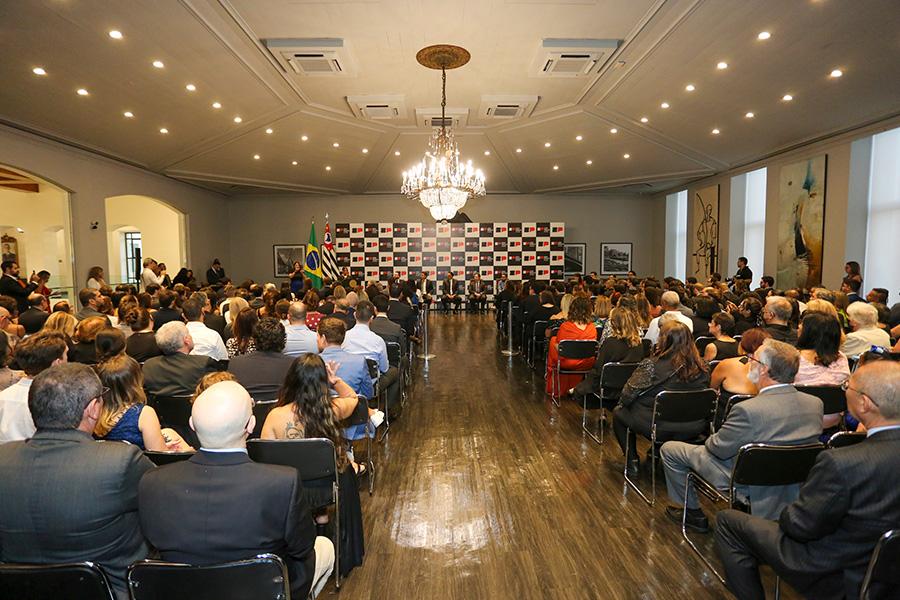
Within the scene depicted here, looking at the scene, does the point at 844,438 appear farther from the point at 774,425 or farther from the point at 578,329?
the point at 578,329

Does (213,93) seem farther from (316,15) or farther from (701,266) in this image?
(701,266)

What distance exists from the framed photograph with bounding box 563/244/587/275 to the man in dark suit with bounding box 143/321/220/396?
16145 millimetres

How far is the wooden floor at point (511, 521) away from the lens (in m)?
2.70

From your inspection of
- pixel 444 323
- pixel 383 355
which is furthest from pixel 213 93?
pixel 444 323

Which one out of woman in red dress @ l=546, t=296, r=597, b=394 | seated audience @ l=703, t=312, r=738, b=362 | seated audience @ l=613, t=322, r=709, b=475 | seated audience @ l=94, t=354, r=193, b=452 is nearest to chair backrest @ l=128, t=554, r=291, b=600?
seated audience @ l=94, t=354, r=193, b=452

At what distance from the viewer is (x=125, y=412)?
240 centimetres

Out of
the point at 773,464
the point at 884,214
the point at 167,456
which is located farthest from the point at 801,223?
the point at 167,456

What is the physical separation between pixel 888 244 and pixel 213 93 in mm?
12520

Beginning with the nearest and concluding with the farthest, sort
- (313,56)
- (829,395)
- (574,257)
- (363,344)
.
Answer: (829,395)
(363,344)
(313,56)
(574,257)

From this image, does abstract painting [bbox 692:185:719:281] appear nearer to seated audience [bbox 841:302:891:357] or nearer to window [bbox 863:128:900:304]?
window [bbox 863:128:900:304]

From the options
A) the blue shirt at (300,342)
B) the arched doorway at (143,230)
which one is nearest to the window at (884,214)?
the blue shirt at (300,342)

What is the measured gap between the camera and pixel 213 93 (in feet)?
28.3

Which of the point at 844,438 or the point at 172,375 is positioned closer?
the point at 844,438

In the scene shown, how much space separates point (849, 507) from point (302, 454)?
7.32 ft
